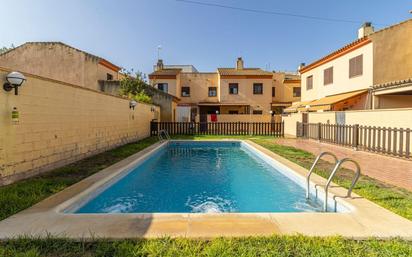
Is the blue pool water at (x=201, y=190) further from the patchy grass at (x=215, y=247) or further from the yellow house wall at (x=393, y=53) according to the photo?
the yellow house wall at (x=393, y=53)

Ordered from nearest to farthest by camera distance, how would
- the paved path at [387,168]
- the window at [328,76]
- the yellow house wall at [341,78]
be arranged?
1. the paved path at [387,168]
2. the yellow house wall at [341,78]
3. the window at [328,76]

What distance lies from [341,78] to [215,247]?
83.8ft

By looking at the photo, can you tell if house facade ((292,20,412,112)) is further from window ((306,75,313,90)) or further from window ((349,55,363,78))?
window ((306,75,313,90))

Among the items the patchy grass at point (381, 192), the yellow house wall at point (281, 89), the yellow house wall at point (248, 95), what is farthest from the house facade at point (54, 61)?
the yellow house wall at point (281, 89)

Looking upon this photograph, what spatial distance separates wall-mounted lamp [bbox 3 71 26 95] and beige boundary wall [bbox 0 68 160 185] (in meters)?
0.13

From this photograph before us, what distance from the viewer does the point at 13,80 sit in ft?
23.8

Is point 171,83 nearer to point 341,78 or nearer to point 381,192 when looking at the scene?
point 341,78

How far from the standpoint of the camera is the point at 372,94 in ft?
63.3

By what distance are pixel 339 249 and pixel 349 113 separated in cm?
1541

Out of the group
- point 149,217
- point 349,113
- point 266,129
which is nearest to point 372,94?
point 349,113

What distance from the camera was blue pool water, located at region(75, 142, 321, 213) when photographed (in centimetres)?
723

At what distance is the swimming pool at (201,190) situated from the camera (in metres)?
7.19

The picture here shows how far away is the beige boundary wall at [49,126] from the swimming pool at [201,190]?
245 cm

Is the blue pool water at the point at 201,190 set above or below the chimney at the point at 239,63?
below
